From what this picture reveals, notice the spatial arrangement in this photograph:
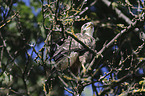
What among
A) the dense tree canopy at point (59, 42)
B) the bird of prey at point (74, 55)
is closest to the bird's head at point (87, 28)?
the dense tree canopy at point (59, 42)

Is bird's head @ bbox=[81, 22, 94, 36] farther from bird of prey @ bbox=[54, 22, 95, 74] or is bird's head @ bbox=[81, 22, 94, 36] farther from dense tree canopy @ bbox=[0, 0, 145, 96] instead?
bird of prey @ bbox=[54, 22, 95, 74]

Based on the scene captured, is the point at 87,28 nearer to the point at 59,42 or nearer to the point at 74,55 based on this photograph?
the point at 74,55

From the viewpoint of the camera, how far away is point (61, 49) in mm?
4504

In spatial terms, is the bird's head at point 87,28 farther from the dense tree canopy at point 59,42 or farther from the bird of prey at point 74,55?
the bird of prey at point 74,55

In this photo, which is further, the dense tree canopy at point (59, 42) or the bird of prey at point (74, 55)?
the bird of prey at point (74, 55)

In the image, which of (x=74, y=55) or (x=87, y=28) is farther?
(x=87, y=28)

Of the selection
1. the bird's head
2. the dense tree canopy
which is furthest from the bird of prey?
the bird's head

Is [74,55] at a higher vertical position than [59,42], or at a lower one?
lower

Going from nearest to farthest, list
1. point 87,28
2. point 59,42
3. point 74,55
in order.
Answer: point 59,42, point 74,55, point 87,28

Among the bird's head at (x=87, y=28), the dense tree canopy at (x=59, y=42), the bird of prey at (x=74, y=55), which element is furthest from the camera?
the bird's head at (x=87, y=28)

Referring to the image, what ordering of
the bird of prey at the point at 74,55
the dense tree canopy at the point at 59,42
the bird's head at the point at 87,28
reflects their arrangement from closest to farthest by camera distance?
the dense tree canopy at the point at 59,42 → the bird of prey at the point at 74,55 → the bird's head at the point at 87,28

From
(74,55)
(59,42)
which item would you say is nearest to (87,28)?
(74,55)

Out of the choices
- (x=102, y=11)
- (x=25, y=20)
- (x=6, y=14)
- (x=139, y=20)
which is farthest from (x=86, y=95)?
(x=102, y=11)

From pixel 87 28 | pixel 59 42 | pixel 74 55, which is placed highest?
pixel 87 28
